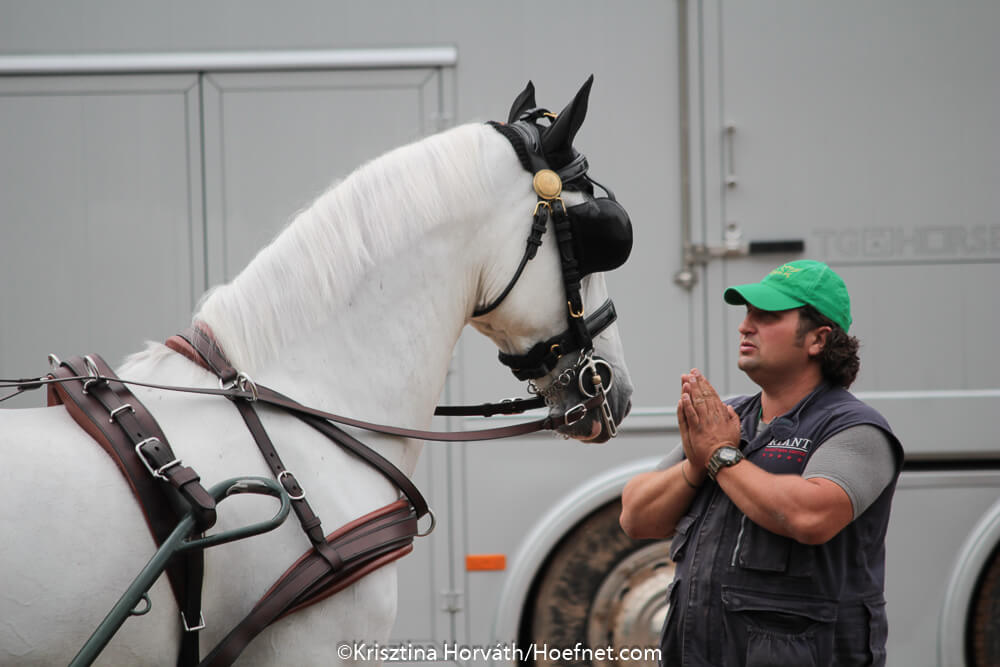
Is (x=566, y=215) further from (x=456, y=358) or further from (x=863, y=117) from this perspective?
(x=863, y=117)

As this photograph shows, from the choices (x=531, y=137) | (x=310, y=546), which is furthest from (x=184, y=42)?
(x=310, y=546)

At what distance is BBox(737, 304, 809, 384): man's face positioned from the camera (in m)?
1.53

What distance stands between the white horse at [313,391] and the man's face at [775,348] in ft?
0.90

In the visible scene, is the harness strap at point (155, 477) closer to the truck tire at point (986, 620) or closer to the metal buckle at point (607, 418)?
the metal buckle at point (607, 418)

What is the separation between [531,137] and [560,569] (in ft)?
6.28

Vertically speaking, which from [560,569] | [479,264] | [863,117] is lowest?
[560,569]

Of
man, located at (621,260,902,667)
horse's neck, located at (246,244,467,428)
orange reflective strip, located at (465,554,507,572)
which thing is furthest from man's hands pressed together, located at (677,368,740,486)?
orange reflective strip, located at (465,554,507,572)

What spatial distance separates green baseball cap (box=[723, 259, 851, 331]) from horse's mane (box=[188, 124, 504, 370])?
61 centimetres

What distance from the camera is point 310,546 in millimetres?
1264

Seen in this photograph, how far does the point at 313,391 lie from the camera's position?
138cm

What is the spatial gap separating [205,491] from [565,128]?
97 centimetres

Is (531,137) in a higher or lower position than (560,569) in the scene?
higher

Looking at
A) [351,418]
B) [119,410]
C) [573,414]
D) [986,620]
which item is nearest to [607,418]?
[573,414]

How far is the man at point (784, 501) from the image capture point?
4.53 ft
